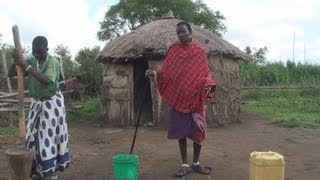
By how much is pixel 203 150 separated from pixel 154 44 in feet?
10.7

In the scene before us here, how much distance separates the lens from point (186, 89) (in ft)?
19.6

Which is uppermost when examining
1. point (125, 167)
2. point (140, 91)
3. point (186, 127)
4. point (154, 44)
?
point (154, 44)

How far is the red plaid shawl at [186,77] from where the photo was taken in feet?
19.5

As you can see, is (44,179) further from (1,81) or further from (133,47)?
(1,81)

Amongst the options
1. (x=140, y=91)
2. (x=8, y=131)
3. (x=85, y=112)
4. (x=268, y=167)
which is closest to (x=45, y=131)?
(x=268, y=167)

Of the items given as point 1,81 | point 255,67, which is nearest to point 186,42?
point 1,81

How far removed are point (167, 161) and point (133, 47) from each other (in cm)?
416

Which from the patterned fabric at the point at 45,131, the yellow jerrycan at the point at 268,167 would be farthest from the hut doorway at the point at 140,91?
the yellow jerrycan at the point at 268,167

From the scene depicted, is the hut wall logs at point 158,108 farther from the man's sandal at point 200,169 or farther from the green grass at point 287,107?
the man's sandal at point 200,169

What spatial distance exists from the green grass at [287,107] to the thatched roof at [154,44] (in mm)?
1840

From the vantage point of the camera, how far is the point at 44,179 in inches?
213

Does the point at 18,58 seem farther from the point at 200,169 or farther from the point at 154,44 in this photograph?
the point at 154,44

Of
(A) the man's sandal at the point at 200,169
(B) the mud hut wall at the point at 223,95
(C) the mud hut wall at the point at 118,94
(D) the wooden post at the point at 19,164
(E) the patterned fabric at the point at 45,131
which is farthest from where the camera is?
(C) the mud hut wall at the point at 118,94

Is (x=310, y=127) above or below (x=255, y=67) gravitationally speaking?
below
